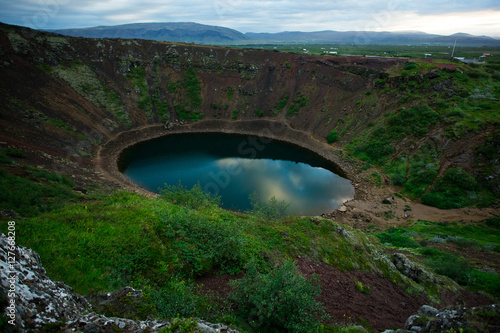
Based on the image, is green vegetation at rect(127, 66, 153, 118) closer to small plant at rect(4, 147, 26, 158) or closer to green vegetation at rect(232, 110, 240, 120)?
green vegetation at rect(232, 110, 240, 120)

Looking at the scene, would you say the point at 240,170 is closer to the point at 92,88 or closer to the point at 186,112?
the point at 186,112

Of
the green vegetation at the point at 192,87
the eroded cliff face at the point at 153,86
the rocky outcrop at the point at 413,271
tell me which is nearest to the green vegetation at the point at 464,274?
the rocky outcrop at the point at 413,271

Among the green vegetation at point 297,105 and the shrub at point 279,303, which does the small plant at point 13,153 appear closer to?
the shrub at point 279,303

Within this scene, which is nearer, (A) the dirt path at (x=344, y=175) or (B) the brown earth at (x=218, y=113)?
(B) the brown earth at (x=218, y=113)

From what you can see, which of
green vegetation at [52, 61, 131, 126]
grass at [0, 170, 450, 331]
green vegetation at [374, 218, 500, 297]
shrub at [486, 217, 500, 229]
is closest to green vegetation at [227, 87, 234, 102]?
green vegetation at [52, 61, 131, 126]

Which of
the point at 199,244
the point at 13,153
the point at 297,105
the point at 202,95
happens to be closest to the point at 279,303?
the point at 199,244
